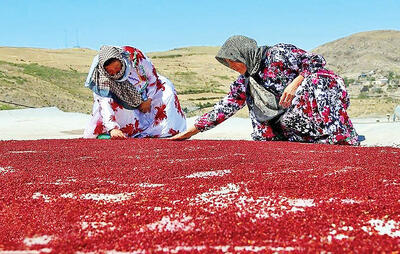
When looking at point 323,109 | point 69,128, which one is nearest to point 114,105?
point 323,109

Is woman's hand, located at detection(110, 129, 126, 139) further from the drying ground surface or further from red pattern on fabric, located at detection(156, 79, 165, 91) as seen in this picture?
the drying ground surface

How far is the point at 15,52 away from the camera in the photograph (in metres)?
50.8

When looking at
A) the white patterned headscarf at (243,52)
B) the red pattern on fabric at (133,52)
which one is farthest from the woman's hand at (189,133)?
the red pattern on fabric at (133,52)

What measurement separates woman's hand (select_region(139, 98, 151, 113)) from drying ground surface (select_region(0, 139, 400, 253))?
2.22 metres

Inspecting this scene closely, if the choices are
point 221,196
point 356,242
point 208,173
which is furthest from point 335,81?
point 356,242

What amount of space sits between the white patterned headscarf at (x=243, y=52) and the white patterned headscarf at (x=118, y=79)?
131 cm

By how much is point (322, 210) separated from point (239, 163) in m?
1.81

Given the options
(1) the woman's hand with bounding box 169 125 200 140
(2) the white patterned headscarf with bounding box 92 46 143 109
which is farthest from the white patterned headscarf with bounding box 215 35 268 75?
(2) the white patterned headscarf with bounding box 92 46 143 109

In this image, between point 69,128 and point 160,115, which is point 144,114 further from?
point 69,128

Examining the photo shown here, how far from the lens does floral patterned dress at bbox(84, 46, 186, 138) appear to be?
6.53 metres

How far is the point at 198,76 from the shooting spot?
48.3 m

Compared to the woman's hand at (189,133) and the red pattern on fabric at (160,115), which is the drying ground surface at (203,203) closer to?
the woman's hand at (189,133)

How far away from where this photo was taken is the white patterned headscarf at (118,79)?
6.15m

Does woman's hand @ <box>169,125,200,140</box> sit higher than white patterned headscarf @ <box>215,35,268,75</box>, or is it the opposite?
white patterned headscarf @ <box>215,35,268,75</box>
